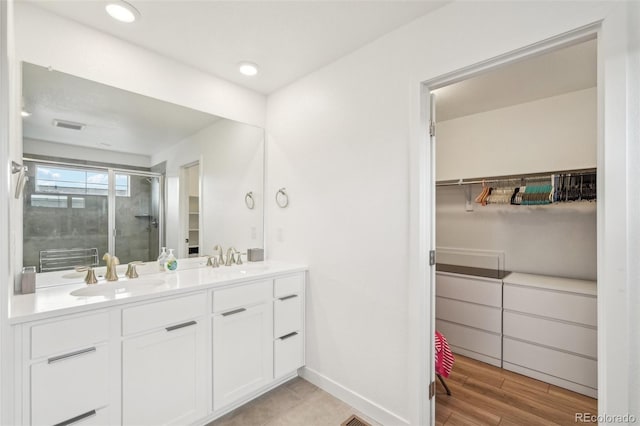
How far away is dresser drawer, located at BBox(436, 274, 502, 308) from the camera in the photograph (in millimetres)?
2596

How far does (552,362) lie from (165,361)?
288 cm

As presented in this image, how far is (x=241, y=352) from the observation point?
1939 mm

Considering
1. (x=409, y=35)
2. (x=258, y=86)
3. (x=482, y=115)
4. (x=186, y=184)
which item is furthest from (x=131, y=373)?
(x=482, y=115)

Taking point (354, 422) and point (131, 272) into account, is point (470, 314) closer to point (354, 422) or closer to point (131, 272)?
point (354, 422)

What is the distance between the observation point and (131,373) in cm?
147

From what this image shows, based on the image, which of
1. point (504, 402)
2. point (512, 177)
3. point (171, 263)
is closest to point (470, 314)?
point (504, 402)

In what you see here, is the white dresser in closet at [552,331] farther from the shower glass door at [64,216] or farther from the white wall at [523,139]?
the shower glass door at [64,216]

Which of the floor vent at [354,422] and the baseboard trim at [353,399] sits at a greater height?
the baseboard trim at [353,399]

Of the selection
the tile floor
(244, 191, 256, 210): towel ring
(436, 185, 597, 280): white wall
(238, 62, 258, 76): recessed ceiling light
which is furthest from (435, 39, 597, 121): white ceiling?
the tile floor

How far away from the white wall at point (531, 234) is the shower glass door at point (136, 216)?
122 inches

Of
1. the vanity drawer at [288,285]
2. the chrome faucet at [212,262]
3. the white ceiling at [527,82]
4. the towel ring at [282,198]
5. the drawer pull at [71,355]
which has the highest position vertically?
the white ceiling at [527,82]

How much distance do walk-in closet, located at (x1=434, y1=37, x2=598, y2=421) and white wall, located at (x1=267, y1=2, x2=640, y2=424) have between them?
0.77m

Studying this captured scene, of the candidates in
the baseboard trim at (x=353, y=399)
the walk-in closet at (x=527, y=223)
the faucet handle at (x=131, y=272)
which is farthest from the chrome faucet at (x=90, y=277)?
the walk-in closet at (x=527, y=223)

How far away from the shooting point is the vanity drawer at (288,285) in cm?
217
